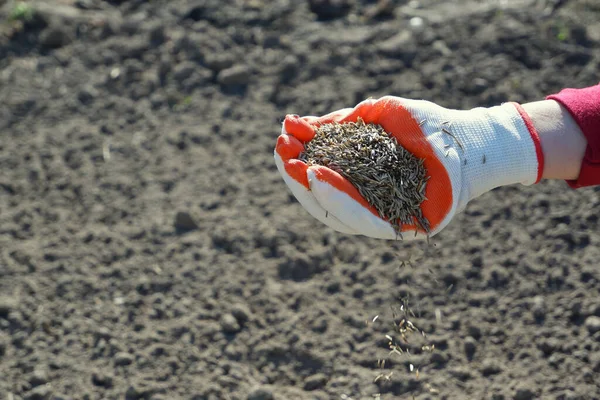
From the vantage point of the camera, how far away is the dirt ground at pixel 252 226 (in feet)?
8.58

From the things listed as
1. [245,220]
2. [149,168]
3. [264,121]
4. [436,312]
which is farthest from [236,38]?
[436,312]

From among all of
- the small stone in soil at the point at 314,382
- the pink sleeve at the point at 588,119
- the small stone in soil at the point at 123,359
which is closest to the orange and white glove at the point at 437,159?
the pink sleeve at the point at 588,119

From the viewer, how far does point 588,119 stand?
2076 mm

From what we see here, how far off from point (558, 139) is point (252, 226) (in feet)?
4.54

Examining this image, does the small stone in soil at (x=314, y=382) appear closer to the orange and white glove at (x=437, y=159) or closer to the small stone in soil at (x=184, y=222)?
the orange and white glove at (x=437, y=159)

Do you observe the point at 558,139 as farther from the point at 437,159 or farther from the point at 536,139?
the point at 437,159

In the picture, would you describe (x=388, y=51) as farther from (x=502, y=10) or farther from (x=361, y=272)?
(x=361, y=272)

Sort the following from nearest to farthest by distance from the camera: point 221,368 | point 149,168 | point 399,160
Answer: point 399,160 < point 221,368 < point 149,168

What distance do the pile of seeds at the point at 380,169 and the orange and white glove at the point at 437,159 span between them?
0.07ft

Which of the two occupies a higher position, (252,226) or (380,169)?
(380,169)

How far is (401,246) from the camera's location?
116 inches

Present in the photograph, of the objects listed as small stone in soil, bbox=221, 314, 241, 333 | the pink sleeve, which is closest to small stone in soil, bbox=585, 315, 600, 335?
the pink sleeve

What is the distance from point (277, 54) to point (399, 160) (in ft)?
6.16

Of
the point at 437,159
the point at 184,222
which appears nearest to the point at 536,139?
the point at 437,159
